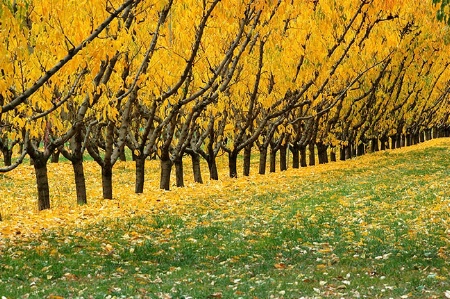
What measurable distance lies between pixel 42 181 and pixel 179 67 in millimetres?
7025

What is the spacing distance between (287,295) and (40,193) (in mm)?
14186

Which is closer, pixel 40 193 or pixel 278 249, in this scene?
pixel 278 249

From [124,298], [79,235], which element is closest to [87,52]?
[79,235]

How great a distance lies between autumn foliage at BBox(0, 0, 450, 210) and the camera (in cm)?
1415

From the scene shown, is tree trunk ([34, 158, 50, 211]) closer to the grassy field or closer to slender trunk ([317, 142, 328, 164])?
the grassy field

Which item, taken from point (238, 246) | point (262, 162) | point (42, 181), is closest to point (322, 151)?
point (262, 162)

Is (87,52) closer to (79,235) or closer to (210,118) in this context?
(79,235)

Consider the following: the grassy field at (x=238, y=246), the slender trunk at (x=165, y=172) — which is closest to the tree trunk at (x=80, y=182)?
the grassy field at (x=238, y=246)

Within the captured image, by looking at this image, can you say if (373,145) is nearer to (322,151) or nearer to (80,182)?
(322,151)

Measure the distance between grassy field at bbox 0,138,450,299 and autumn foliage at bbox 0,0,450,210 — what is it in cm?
298

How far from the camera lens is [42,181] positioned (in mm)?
21469

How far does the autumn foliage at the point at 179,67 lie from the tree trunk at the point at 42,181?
0.05 metres

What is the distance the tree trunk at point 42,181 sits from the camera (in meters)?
21.0

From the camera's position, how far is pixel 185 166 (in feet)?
173
